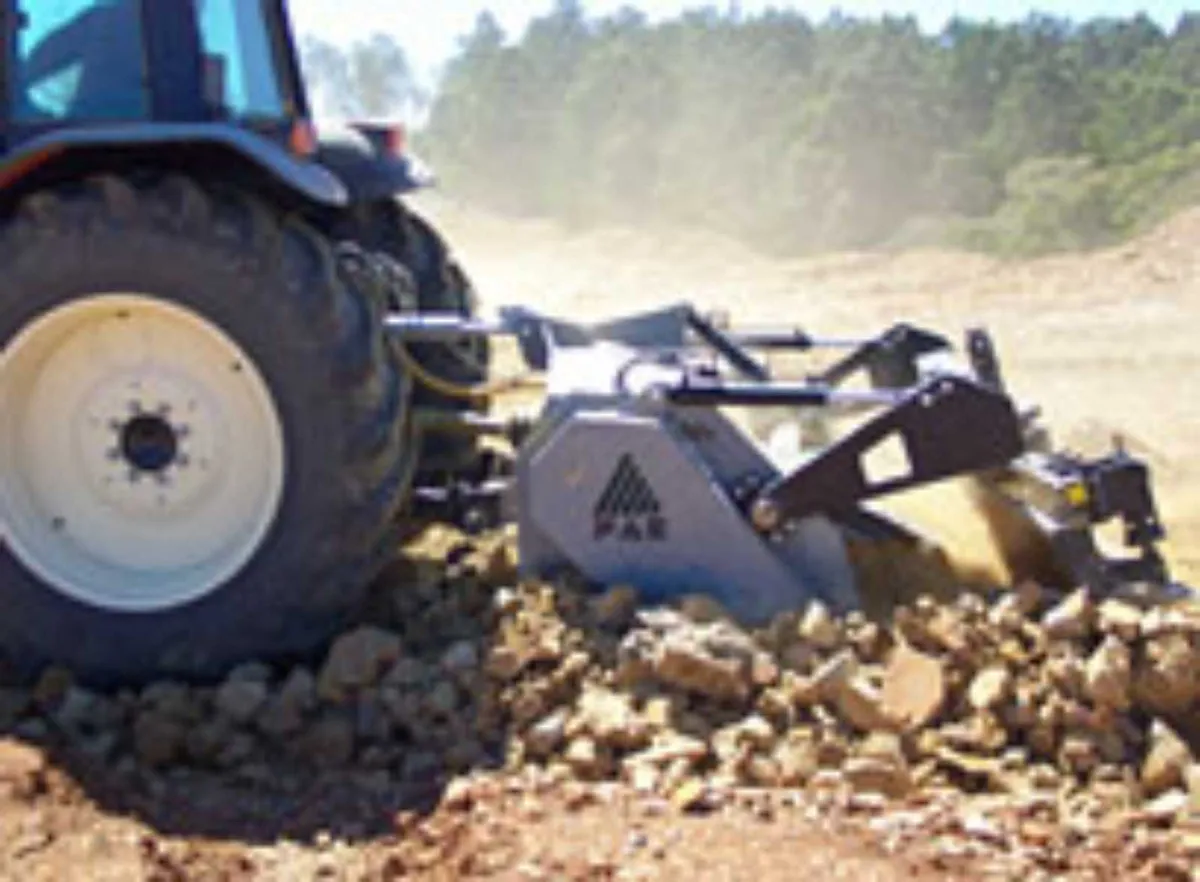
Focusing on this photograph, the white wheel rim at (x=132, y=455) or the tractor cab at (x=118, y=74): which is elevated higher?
the tractor cab at (x=118, y=74)

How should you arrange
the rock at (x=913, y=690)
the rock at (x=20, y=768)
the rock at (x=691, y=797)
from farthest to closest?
the rock at (x=913, y=690), the rock at (x=20, y=768), the rock at (x=691, y=797)

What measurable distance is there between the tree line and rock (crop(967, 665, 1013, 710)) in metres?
14.5

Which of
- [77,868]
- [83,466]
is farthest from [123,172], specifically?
[77,868]

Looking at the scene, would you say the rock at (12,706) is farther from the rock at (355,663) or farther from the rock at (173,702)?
the rock at (355,663)

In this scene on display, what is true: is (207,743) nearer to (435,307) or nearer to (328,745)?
(328,745)

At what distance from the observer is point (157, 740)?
13.0ft

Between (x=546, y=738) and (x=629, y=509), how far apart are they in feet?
2.76

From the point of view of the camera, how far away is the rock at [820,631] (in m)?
4.06

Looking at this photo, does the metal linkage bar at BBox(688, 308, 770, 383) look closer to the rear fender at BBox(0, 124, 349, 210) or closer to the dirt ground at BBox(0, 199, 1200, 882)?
the rear fender at BBox(0, 124, 349, 210)

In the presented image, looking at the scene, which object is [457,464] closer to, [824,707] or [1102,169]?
[824,707]

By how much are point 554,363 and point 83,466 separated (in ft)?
4.67

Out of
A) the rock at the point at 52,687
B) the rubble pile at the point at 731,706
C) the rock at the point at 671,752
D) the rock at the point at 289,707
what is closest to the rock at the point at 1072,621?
the rubble pile at the point at 731,706

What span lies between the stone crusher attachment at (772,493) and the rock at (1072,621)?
0.30 meters

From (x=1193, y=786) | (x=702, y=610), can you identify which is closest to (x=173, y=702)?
(x=702, y=610)
